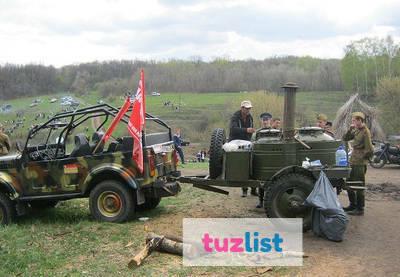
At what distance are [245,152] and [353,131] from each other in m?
2.27

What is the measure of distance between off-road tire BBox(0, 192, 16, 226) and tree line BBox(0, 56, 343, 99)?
61292mm

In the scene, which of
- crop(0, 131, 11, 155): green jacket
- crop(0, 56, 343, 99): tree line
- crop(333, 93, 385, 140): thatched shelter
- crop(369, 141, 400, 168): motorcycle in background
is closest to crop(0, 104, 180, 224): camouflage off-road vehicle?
crop(0, 131, 11, 155): green jacket

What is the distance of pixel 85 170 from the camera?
7867mm

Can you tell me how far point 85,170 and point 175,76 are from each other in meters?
76.8

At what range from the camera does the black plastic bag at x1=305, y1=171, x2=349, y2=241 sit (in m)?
6.50

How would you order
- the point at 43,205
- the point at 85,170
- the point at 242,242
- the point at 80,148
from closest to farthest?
→ the point at 242,242, the point at 85,170, the point at 80,148, the point at 43,205

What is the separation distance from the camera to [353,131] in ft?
28.2

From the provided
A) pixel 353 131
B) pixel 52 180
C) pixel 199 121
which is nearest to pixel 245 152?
pixel 353 131

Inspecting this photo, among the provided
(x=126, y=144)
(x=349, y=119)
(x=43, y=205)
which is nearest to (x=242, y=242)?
(x=126, y=144)

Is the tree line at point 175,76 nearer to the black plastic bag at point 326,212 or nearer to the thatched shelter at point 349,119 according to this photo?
the thatched shelter at point 349,119

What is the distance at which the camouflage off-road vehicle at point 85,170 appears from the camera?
7711mm

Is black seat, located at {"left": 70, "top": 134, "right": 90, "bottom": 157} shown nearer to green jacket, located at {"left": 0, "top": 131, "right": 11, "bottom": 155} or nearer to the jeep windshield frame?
the jeep windshield frame

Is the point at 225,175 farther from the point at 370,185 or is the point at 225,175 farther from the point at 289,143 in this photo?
the point at 370,185

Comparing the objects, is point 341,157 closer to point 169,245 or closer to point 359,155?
point 359,155
